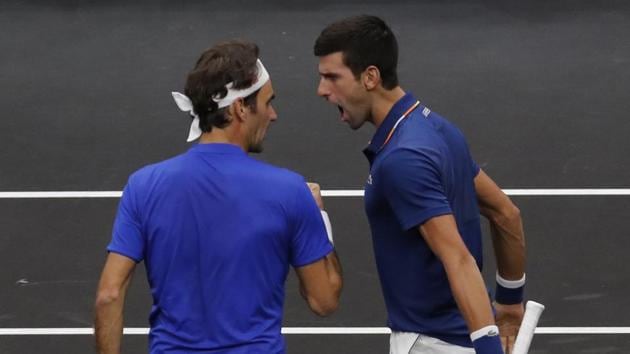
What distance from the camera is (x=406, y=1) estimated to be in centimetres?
1305

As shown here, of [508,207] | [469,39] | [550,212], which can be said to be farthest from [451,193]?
[469,39]

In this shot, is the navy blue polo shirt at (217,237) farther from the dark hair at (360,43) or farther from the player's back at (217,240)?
the dark hair at (360,43)

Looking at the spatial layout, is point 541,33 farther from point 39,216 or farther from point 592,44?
point 39,216

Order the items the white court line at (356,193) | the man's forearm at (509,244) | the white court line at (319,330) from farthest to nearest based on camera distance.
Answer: the white court line at (356,193)
the white court line at (319,330)
the man's forearm at (509,244)

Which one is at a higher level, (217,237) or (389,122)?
(389,122)

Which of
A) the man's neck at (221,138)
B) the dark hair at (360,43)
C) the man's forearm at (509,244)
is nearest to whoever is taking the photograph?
the man's neck at (221,138)

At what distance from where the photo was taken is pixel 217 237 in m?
4.61

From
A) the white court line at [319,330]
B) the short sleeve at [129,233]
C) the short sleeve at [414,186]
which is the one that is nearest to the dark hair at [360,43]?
Answer: the short sleeve at [414,186]

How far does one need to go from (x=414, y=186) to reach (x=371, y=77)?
0.49m

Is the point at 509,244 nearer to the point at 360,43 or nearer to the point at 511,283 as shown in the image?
the point at 511,283

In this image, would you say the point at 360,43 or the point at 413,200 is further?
the point at 360,43

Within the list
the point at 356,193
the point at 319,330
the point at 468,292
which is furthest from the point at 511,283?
the point at 356,193

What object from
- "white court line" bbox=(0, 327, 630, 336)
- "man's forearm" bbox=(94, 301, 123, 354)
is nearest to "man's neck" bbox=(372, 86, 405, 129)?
"man's forearm" bbox=(94, 301, 123, 354)

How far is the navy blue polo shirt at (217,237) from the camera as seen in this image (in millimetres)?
4613
